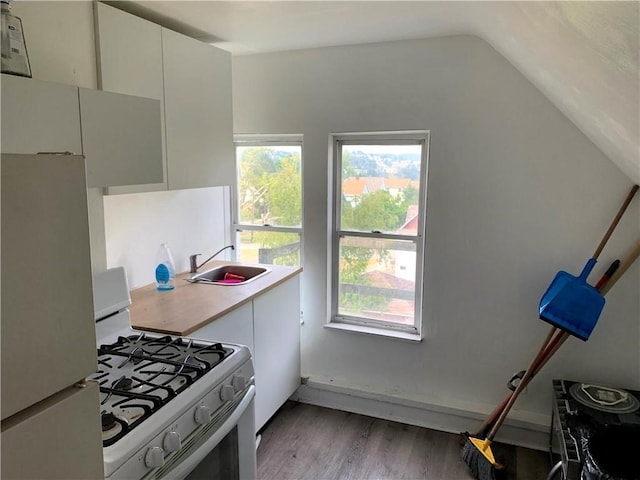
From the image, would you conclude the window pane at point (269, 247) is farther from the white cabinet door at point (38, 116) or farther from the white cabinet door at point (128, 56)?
the white cabinet door at point (38, 116)

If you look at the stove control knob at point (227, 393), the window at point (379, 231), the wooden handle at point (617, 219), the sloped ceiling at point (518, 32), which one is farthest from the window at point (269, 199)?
the wooden handle at point (617, 219)

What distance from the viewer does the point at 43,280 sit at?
0.58 meters

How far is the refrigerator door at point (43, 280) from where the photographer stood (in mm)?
539

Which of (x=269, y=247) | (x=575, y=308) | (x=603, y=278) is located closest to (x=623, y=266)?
(x=603, y=278)

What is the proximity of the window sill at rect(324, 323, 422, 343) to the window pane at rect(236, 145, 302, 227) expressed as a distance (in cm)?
72

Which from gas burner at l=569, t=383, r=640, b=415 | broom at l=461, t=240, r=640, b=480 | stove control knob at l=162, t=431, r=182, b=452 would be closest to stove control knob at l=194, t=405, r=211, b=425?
stove control knob at l=162, t=431, r=182, b=452

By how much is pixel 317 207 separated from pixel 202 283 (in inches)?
33.5

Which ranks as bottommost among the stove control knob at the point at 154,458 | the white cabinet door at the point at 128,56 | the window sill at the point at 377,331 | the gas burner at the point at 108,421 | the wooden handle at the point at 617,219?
the window sill at the point at 377,331

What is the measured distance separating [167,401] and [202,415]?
0.41 feet

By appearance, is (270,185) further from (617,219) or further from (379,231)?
(617,219)

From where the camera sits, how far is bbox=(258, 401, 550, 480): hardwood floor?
2289mm

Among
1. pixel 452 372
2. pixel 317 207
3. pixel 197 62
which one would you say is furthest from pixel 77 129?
pixel 452 372

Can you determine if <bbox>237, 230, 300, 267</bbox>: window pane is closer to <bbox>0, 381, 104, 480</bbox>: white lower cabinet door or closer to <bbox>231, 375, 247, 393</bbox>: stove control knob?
<bbox>231, 375, 247, 393</bbox>: stove control knob

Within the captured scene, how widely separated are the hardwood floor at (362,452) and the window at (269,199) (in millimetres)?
1043
